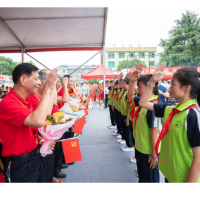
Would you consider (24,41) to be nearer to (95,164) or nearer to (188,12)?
(95,164)

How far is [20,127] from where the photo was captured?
144 cm

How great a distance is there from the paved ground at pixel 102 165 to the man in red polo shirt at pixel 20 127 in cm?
150

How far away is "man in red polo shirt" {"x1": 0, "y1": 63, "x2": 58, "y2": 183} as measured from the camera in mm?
1326

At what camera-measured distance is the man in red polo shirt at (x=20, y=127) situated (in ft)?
4.35

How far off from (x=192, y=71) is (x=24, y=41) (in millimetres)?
5197

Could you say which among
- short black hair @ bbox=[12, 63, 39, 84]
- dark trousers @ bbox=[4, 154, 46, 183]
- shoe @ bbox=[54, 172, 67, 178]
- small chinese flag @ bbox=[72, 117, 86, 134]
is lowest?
shoe @ bbox=[54, 172, 67, 178]

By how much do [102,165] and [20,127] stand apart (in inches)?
88.0

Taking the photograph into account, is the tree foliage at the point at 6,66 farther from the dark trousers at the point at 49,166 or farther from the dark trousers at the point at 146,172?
the dark trousers at the point at 146,172

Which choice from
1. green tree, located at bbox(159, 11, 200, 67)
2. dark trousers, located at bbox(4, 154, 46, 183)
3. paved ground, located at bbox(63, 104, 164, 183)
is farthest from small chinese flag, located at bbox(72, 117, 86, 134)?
green tree, located at bbox(159, 11, 200, 67)

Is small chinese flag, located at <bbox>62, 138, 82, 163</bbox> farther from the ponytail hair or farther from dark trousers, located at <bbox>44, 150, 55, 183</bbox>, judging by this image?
the ponytail hair

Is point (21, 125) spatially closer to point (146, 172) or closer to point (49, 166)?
point (49, 166)

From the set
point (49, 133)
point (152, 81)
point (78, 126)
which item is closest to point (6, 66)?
point (78, 126)

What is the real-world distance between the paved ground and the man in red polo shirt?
1496 millimetres

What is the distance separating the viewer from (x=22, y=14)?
3.79 metres
